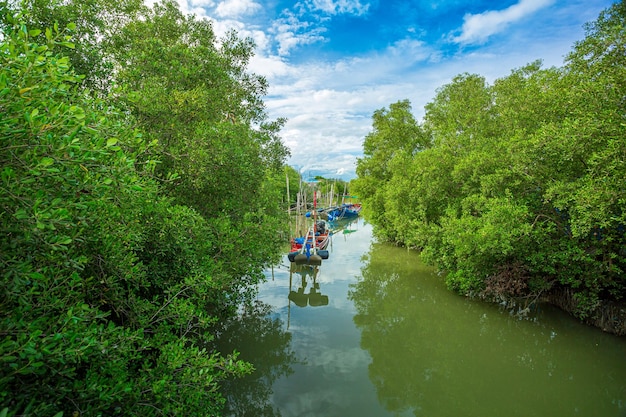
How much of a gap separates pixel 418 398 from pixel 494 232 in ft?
18.5

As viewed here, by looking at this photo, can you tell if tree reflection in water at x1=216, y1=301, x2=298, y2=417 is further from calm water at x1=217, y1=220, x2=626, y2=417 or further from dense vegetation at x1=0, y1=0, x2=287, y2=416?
dense vegetation at x1=0, y1=0, x2=287, y2=416

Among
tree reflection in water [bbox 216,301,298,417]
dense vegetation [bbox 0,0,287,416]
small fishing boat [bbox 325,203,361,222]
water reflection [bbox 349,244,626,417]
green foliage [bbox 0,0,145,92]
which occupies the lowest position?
tree reflection in water [bbox 216,301,298,417]

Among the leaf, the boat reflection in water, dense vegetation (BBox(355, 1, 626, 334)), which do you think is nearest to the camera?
the leaf

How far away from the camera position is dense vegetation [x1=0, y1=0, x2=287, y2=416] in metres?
2.39

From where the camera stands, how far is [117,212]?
12.4 feet

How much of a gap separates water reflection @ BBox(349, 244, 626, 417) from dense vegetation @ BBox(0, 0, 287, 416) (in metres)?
4.79

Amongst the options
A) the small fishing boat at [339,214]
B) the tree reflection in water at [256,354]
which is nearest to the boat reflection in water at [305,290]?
the tree reflection in water at [256,354]

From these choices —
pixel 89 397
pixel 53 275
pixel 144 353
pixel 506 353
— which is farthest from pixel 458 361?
pixel 53 275

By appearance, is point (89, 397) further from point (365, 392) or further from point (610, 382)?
point (610, 382)

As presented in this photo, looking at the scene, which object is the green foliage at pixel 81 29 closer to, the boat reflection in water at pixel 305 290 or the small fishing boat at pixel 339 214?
the boat reflection in water at pixel 305 290

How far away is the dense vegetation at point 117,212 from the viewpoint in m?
2.39

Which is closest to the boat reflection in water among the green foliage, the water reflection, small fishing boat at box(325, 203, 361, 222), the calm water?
the calm water

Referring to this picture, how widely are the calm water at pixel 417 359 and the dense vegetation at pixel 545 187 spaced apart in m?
1.31

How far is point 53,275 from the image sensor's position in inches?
119
